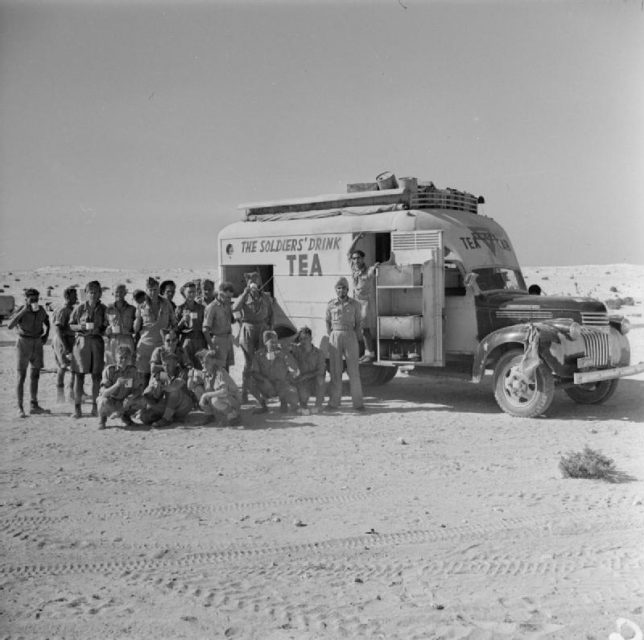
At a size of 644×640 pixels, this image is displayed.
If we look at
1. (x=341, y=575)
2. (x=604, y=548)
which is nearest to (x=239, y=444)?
(x=341, y=575)

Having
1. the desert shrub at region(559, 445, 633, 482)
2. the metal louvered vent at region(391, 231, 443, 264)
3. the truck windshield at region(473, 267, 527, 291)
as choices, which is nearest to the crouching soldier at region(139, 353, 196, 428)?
the metal louvered vent at region(391, 231, 443, 264)

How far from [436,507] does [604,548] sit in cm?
139

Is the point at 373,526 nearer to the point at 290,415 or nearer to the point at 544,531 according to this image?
the point at 544,531

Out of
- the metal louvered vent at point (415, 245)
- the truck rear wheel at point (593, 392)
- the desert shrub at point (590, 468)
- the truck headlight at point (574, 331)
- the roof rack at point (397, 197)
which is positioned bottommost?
the desert shrub at point (590, 468)

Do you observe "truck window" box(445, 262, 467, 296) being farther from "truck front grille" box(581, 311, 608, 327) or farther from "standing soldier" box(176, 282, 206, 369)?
"standing soldier" box(176, 282, 206, 369)

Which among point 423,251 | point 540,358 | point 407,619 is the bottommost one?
point 407,619

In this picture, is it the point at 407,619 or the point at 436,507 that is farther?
the point at 436,507

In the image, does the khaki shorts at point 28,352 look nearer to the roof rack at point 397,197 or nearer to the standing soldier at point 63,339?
the standing soldier at point 63,339

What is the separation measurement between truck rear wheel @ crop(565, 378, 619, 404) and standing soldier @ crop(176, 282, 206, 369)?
5.27m

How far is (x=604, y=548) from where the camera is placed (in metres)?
5.31

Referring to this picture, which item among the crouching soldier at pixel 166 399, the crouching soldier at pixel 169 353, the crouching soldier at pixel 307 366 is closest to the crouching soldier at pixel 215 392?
the crouching soldier at pixel 166 399

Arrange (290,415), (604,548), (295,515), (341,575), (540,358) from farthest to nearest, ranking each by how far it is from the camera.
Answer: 1. (290,415)
2. (540,358)
3. (295,515)
4. (604,548)
5. (341,575)

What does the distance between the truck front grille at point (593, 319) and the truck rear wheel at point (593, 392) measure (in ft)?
2.98

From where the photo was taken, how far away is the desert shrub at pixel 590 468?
6926 mm
